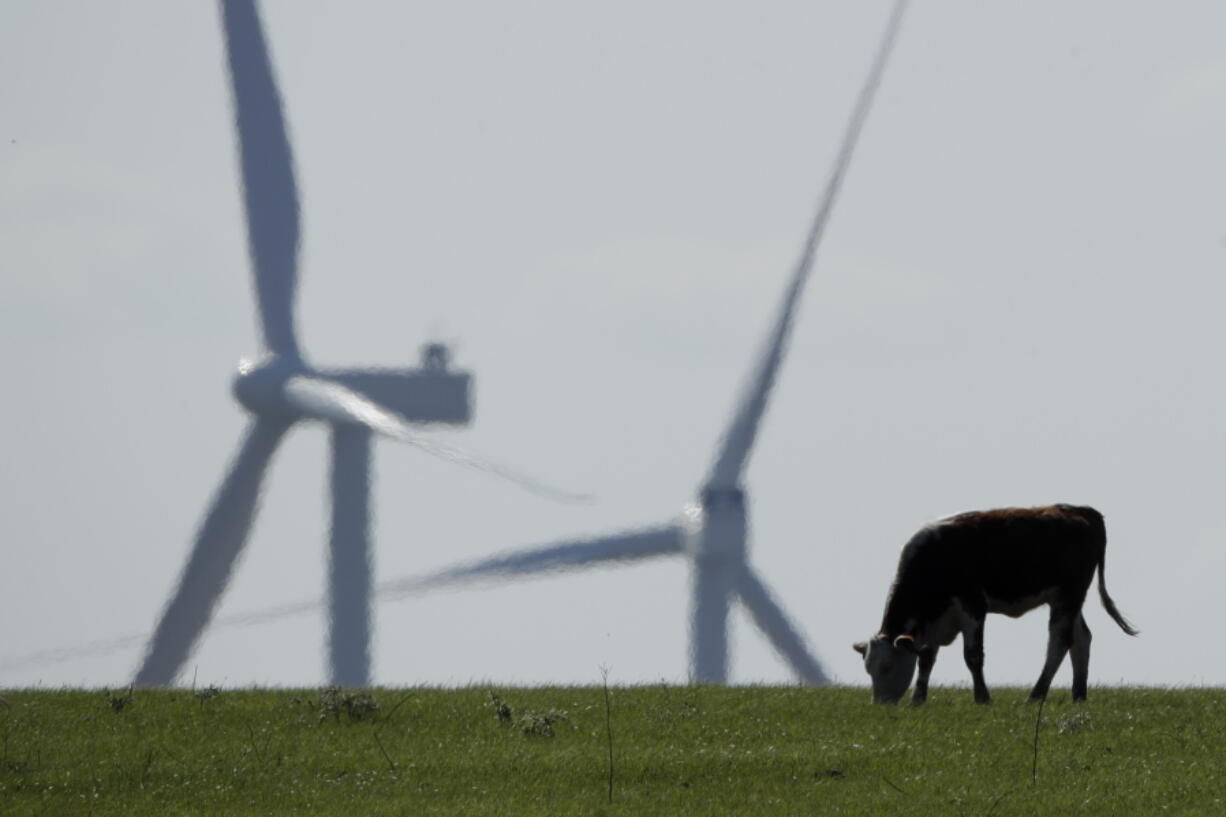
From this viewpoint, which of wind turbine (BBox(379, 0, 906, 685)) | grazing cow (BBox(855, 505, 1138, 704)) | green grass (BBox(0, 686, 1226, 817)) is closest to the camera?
green grass (BBox(0, 686, 1226, 817))

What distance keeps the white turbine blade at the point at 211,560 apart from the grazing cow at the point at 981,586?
38.5 meters

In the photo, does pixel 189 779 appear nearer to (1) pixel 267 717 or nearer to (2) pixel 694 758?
(1) pixel 267 717

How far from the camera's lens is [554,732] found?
21750mm

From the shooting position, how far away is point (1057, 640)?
24.9m

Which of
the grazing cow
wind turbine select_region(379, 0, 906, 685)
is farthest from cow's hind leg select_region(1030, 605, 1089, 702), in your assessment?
wind turbine select_region(379, 0, 906, 685)

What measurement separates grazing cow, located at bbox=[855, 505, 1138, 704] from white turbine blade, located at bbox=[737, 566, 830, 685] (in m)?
38.3

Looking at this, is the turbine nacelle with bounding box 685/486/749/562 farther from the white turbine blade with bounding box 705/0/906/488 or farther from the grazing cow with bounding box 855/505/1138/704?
the grazing cow with bounding box 855/505/1138/704

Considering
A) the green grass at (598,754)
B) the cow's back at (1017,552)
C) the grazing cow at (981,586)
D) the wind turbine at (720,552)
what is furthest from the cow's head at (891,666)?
the wind turbine at (720,552)

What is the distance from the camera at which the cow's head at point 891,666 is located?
23938mm

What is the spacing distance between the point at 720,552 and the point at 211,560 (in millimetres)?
15489

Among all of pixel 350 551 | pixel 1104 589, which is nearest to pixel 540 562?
pixel 350 551

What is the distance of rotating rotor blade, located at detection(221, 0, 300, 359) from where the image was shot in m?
61.7

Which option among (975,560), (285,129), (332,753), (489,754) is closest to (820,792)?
(489,754)

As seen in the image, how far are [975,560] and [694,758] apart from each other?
5.52 meters
